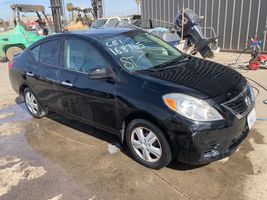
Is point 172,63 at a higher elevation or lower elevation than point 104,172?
higher

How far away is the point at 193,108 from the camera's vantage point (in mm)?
2613

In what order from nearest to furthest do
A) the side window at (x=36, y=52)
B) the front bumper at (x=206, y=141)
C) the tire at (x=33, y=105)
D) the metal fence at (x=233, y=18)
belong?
the front bumper at (x=206, y=141) → the side window at (x=36, y=52) → the tire at (x=33, y=105) → the metal fence at (x=233, y=18)

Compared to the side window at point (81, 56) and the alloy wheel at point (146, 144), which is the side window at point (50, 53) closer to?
the side window at point (81, 56)

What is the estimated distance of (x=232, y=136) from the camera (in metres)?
2.69

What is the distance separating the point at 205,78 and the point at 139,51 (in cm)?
101

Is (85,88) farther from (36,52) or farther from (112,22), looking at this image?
(112,22)

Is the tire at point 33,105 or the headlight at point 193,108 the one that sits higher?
the headlight at point 193,108

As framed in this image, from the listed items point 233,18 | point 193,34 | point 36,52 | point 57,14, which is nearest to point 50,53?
point 36,52

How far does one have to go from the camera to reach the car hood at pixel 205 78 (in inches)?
109

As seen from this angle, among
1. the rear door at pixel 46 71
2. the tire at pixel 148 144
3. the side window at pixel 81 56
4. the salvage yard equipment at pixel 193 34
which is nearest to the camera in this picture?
the tire at pixel 148 144

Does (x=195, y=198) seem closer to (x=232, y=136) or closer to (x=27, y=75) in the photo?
(x=232, y=136)

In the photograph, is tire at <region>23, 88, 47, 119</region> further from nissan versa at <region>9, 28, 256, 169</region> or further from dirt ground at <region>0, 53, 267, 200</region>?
dirt ground at <region>0, 53, 267, 200</region>

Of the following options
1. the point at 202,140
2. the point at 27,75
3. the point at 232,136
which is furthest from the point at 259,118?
the point at 27,75

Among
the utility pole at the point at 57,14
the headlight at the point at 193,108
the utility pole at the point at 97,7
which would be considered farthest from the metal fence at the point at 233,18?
the headlight at the point at 193,108
